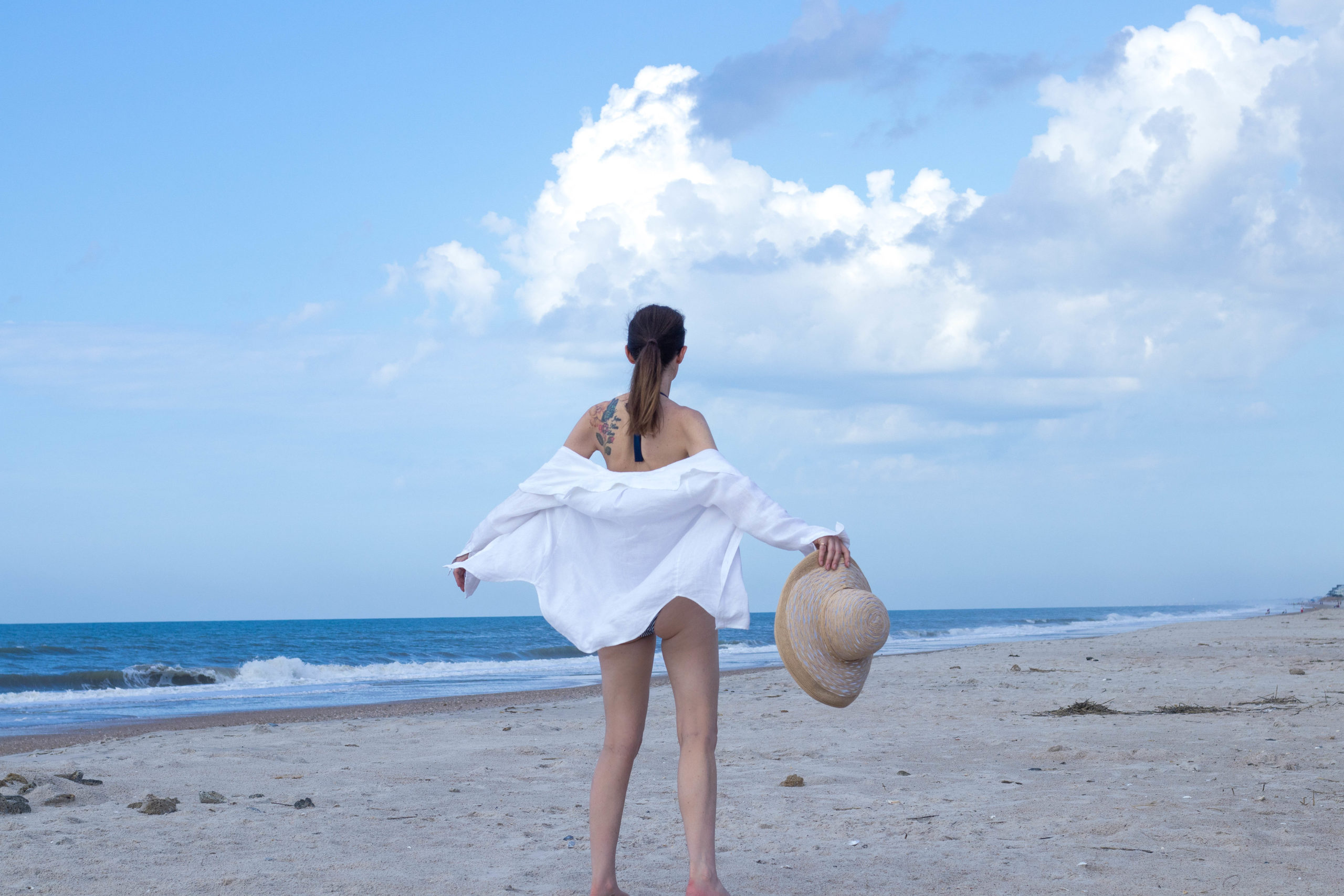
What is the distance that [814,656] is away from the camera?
3084 mm

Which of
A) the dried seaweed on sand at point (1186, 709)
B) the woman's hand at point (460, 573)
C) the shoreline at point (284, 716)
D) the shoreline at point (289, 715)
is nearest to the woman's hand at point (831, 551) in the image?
the woman's hand at point (460, 573)

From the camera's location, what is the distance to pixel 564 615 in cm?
308

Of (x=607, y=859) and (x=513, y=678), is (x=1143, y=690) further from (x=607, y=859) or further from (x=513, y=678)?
(x=513, y=678)

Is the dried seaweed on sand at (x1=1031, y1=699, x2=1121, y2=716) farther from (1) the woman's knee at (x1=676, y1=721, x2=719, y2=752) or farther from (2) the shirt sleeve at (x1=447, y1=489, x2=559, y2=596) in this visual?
(2) the shirt sleeve at (x1=447, y1=489, x2=559, y2=596)

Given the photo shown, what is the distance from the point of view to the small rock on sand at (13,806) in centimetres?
431

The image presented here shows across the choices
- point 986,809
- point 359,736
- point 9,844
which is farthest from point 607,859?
point 359,736

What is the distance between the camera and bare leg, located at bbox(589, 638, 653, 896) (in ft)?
9.98

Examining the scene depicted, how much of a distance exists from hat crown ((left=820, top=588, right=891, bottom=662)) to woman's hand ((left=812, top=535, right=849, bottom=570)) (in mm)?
88

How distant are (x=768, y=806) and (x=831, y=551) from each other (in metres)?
2.16

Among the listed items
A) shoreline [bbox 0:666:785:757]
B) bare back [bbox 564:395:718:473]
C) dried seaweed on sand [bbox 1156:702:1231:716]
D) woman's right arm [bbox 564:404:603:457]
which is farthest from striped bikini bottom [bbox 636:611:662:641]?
shoreline [bbox 0:666:785:757]

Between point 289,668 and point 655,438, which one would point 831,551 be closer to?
point 655,438

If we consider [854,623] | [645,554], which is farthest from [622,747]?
[854,623]

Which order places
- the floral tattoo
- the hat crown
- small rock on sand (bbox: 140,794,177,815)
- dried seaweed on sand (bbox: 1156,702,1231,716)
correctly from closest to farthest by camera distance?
the hat crown → the floral tattoo → small rock on sand (bbox: 140,794,177,815) → dried seaweed on sand (bbox: 1156,702,1231,716)

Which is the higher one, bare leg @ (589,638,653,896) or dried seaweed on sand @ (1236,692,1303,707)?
bare leg @ (589,638,653,896)
